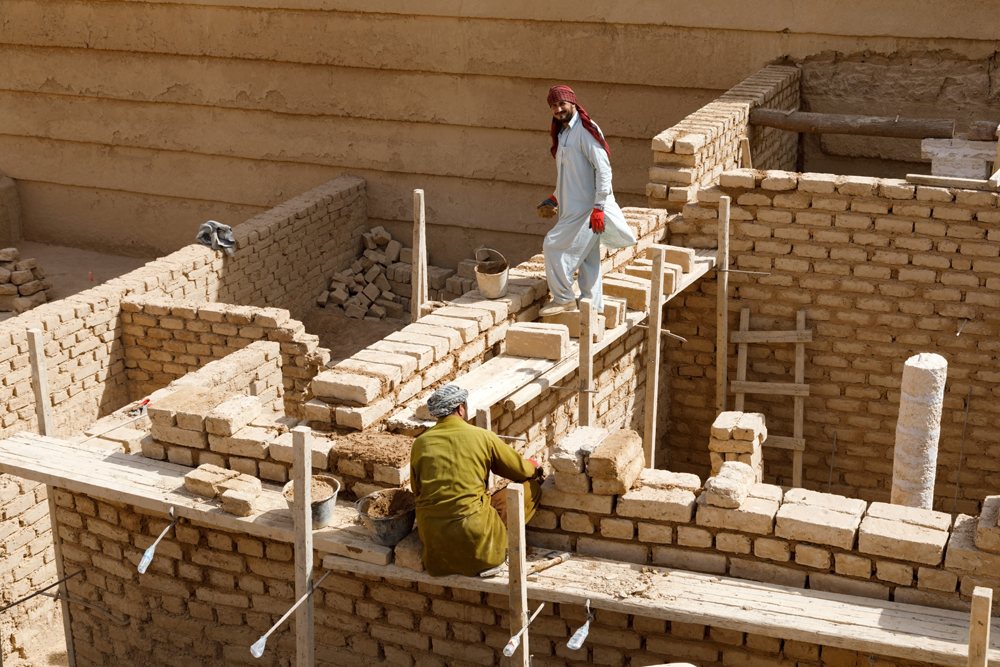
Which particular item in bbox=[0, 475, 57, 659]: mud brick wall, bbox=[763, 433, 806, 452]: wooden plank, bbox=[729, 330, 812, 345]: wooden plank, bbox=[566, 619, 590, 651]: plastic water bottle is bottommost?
bbox=[0, 475, 57, 659]: mud brick wall

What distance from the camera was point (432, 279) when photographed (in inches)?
535

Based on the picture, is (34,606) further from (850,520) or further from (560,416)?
(850,520)

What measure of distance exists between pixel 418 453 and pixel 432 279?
7.97 meters

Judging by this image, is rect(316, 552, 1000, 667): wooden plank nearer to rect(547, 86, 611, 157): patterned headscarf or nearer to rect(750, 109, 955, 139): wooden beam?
rect(547, 86, 611, 157): patterned headscarf

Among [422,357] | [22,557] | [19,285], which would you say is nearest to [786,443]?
[422,357]

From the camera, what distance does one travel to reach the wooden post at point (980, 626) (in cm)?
474

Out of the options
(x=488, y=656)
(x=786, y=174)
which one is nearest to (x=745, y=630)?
(x=488, y=656)

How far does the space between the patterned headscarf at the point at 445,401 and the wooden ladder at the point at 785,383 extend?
4.72 m

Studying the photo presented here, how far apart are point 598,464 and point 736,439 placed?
8.26 feet

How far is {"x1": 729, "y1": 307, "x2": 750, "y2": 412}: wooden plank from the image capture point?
10031 mm

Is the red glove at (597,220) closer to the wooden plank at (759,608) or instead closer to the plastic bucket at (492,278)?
the plastic bucket at (492,278)

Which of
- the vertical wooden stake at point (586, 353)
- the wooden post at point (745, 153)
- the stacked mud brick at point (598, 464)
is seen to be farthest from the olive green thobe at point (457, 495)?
the wooden post at point (745, 153)

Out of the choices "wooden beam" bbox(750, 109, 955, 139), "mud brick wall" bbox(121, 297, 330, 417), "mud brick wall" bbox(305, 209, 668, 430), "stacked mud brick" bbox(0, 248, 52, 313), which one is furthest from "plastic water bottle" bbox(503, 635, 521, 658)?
"stacked mud brick" bbox(0, 248, 52, 313)

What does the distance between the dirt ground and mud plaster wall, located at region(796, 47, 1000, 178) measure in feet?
17.0
